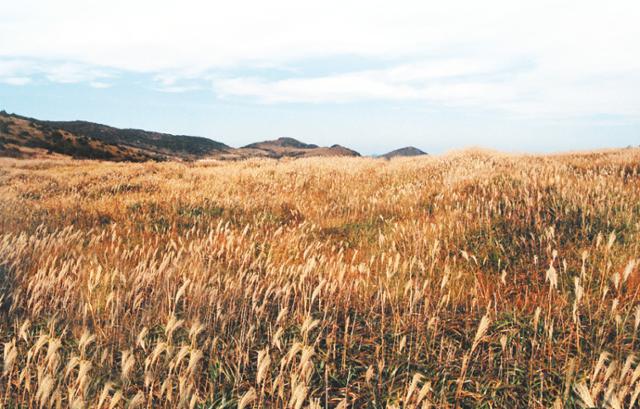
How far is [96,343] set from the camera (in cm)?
268

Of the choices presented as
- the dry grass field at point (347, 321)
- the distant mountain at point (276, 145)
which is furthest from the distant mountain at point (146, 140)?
the dry grass field at point (347, 321)

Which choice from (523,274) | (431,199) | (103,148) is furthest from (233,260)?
(103,148)

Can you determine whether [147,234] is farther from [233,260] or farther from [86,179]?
[86,179]

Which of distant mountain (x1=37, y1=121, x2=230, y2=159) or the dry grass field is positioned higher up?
distant mountain (x1=37, y1=121, x2=230, y2=159)

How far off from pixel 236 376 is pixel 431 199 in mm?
5508

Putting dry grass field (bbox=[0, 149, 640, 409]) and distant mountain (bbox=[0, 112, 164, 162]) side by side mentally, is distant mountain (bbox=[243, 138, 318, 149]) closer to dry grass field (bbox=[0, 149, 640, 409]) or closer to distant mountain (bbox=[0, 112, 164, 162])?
distant mountain (bbox=[0, 112, 164, 162])

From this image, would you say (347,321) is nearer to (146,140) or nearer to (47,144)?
(47,144)

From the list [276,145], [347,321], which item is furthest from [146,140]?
[347,321]

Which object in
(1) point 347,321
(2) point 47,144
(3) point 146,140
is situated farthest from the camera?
(3) point 146,140

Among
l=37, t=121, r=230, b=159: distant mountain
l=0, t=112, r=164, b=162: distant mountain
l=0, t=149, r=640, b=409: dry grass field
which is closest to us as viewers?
l=0, t=149, r=640, b=409: dry grass field

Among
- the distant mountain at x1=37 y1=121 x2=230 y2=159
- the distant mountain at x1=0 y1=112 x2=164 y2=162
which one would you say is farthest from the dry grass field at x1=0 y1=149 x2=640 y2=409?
the distant mountain at x1=37 y1=121 x2=230 y2=159

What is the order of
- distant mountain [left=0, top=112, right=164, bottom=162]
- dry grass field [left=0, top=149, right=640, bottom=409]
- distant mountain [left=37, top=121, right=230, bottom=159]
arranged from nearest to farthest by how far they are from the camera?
dry grass field [left=0, top=149, right=640, bottom=409] < distant mountain [left=0, top=112, right=164, bottom=162] < distant mountain [left=37, top=121, right=230, bottom=159]

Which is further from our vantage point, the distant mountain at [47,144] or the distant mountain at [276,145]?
the distant mountain at [276,145]

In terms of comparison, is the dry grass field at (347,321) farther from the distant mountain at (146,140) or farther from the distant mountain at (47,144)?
the distant mountain at (146,140)
